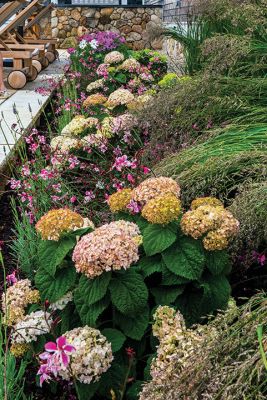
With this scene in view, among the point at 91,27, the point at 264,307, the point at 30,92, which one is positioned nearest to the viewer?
the point at 264,307

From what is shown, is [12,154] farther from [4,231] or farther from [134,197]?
[134,197]

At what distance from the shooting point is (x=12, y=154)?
353 cm

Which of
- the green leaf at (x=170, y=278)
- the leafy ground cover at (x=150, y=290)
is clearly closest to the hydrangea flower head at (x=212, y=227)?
the leafy ground cover at (x=150, y=290)

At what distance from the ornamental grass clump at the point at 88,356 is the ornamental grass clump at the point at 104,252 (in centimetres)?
18

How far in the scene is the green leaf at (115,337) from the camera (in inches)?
69.5

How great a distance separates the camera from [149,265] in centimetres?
193

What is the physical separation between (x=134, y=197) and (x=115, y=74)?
3.74 meters

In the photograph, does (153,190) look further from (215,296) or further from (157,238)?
(215,296)

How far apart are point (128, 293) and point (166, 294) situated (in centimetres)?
18

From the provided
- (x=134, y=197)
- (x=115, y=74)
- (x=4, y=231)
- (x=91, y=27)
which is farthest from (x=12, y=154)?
(x=91, y=27)

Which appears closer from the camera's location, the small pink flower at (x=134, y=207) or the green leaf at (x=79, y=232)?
the green leaf at (x=79, y=232)

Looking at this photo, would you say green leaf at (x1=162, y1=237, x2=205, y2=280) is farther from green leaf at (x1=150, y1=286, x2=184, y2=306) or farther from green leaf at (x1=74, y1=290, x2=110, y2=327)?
green leaf at (x1=74, y1=290, x2=110, y2=327)

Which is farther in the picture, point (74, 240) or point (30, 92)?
point (30, 92)

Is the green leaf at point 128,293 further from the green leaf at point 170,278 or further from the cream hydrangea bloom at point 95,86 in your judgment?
the cream hydrangea bloom at point 95,86
